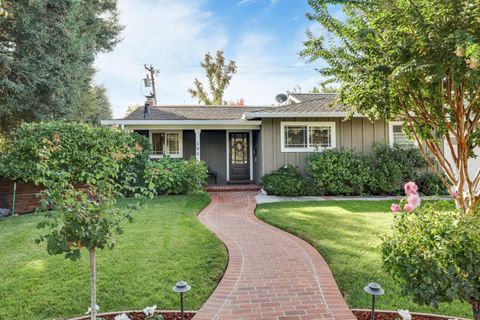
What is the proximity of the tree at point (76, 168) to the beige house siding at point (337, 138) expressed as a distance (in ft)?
14.9

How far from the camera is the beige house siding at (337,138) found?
1183 centimetres

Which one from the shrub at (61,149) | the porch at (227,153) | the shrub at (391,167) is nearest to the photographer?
the shrub at (61,149)

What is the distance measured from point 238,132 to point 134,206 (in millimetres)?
11563

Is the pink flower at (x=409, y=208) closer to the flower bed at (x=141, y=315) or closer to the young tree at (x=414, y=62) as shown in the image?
the young tree at (x=414, y=62)

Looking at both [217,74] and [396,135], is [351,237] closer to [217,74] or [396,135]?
[396,135]

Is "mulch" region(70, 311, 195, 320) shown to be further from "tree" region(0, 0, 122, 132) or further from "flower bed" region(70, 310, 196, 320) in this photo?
"tree" region(0, 0, 122, 132)

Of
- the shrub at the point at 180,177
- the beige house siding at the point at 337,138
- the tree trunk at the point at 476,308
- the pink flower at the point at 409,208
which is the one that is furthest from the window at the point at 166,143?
the tree trunk at the point at 476,308

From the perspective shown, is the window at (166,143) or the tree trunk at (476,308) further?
the window at (166,143)

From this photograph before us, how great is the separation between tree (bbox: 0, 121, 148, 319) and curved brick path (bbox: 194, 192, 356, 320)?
4.70ft

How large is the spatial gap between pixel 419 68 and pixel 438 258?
1.59 metres

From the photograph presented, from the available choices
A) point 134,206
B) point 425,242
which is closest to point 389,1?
point 425,242

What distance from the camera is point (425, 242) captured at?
2379mm

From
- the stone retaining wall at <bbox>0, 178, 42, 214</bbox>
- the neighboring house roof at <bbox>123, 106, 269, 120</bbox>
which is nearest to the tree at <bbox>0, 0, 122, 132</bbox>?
the neighboring house roof at <bbox>123, 106, 269, 120</bbox>

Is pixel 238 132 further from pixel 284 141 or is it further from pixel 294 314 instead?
pixel 294 314
